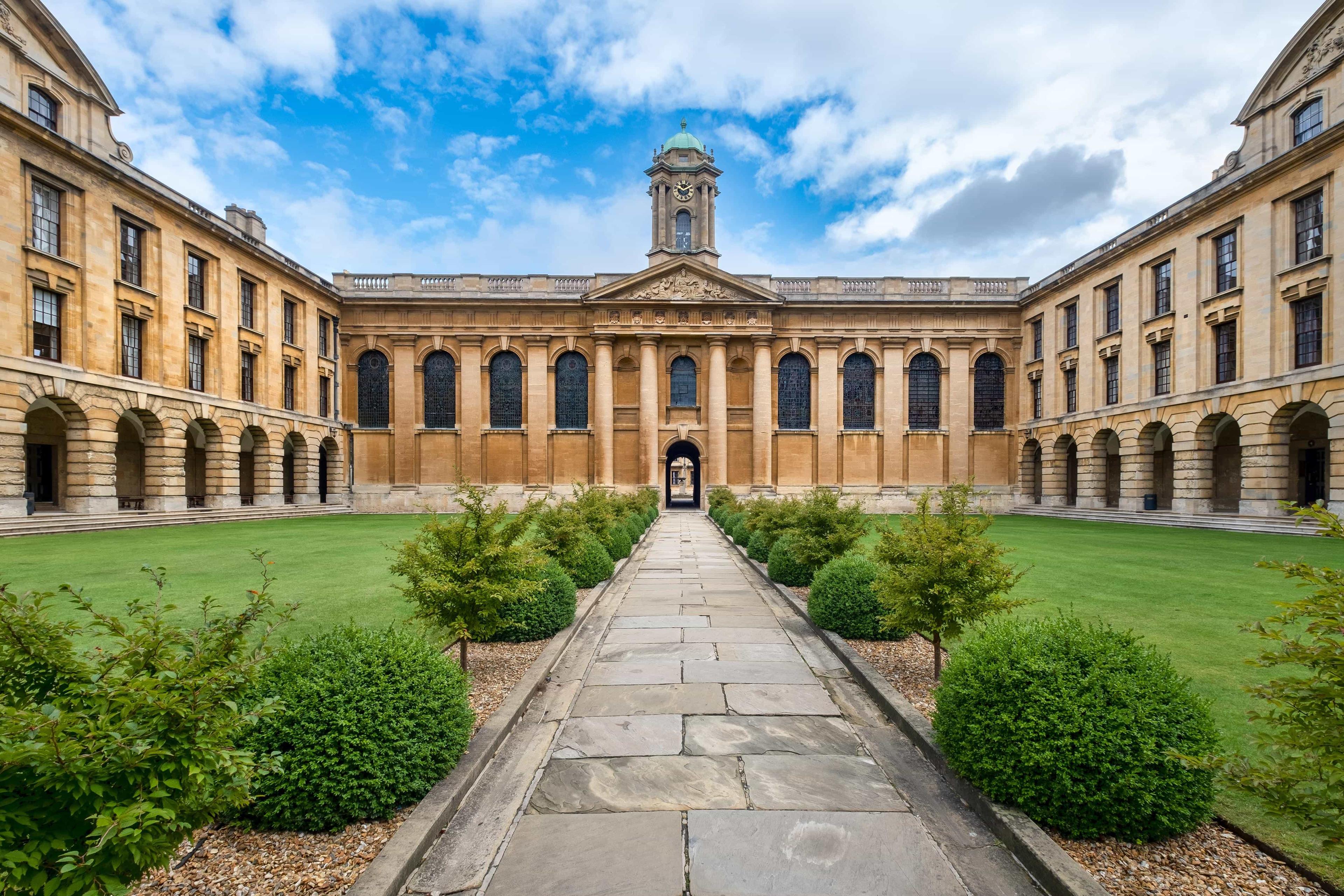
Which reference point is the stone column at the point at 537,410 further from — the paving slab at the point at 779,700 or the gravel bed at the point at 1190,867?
the gravel bed at the point at 1190,867

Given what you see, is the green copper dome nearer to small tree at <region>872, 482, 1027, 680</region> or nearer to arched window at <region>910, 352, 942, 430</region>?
arched window at <region>910, 352, 942, 430</region>

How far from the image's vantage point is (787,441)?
37.7 m

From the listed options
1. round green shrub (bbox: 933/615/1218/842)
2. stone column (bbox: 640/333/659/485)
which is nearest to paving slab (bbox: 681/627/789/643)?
round green shrub (bbox: 933/615/1218/842)

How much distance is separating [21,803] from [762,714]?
475 centimetres

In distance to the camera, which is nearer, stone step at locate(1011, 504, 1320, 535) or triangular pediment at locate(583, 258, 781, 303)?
stone step at locate(1011, 504, 1320, 535)

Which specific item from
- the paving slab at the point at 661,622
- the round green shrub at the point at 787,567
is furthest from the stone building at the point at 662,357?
the paving slab at the point at 661,622

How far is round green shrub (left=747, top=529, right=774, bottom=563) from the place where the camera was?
13.8 meters

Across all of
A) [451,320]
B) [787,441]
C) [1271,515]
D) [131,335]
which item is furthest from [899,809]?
[451,320]

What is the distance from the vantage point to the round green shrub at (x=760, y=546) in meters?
13.8

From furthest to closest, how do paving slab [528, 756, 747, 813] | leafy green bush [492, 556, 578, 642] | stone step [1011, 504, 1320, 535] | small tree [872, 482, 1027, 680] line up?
1. stone step [1011, 504, 1320, 535]
2. leafy green bush [492, 556, 578, 642]
3. small tree [872, 482, 1027, 680]
4. paving slab [528, 756, 747, 813]

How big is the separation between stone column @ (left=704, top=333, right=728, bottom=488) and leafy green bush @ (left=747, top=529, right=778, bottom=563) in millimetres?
21528

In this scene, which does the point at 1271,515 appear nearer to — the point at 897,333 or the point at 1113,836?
the point at 897,333

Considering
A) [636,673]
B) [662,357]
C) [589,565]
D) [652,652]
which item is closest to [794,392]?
[662,357]

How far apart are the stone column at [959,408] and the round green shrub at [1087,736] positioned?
117 ft
